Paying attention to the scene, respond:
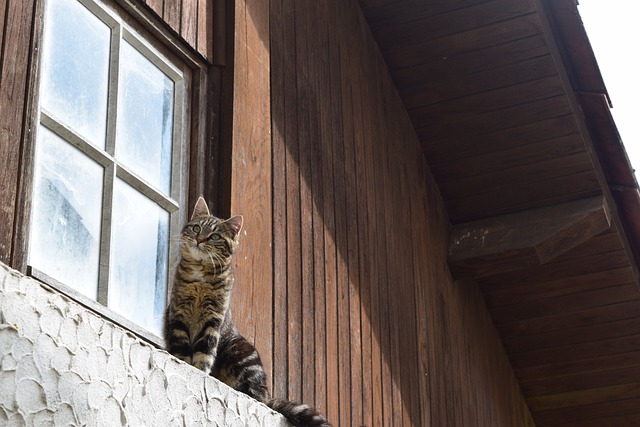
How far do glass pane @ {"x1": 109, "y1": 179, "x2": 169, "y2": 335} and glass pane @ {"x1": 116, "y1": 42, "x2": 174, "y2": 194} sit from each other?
0.44ft

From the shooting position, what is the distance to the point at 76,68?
4.15m

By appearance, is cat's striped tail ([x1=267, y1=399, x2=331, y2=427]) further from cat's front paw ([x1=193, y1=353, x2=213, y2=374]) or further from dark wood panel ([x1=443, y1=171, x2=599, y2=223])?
dark wood panel ([x1=443, y1=171, x2=599, y2=223])

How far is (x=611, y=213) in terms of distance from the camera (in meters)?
7.32

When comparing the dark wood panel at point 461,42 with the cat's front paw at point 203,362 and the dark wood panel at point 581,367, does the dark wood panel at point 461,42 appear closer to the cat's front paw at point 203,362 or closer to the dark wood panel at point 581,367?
the dark wood panel at point 581,367

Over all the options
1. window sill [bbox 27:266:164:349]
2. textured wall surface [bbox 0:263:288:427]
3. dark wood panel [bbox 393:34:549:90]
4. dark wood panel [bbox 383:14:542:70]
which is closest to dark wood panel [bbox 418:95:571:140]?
dark wood panel [bbox 393:34:549:90]

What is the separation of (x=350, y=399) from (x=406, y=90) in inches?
89.6

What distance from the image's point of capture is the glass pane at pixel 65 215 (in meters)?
3.76

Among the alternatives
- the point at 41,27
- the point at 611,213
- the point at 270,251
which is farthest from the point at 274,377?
the point at 611,213

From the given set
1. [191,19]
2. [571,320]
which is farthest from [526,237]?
[191,19]

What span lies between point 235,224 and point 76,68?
0.81 meters

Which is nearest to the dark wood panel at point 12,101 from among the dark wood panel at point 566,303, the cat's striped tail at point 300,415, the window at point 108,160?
the window at point 108,160

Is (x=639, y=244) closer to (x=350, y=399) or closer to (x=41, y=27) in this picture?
(x=350, y=399)

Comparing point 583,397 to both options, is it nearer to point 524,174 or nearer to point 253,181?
point 524,174

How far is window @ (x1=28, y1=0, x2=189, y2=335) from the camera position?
12.7ft
